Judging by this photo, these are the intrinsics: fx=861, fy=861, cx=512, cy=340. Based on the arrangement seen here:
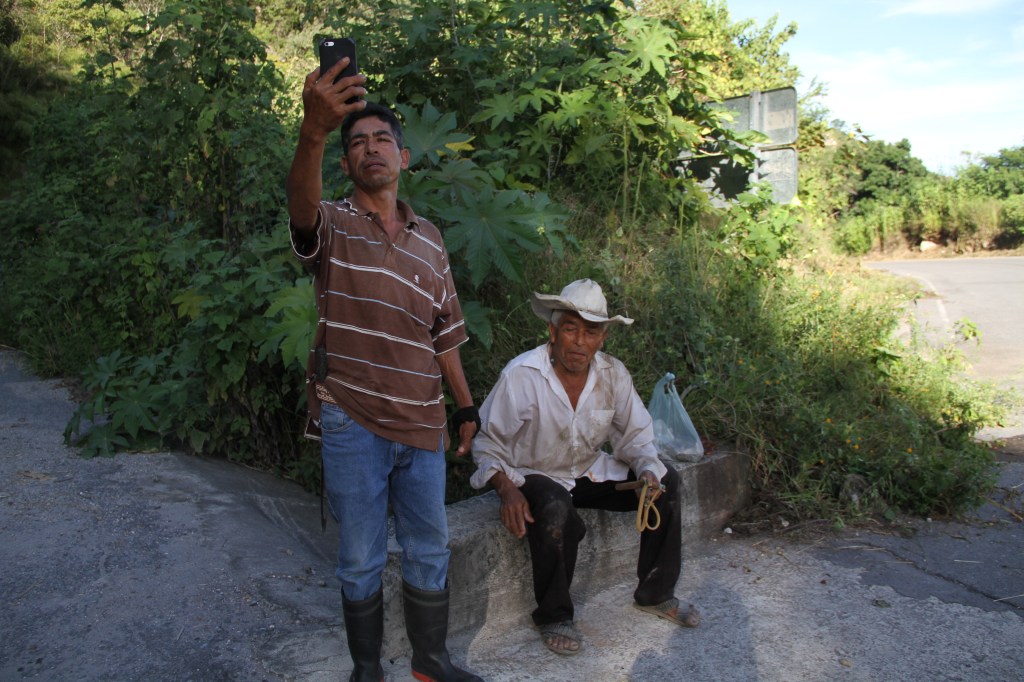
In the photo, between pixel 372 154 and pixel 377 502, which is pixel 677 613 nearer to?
pixel 377 502

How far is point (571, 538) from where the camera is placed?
3.23 metres

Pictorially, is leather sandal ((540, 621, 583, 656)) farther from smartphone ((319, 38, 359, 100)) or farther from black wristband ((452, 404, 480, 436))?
smartphone ((319, 38, 359, 100))

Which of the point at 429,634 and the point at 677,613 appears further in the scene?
the point at 677,613

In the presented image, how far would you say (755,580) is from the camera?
12.6 feet

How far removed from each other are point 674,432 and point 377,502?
1.86 metres

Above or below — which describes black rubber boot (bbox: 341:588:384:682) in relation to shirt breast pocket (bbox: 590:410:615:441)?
below

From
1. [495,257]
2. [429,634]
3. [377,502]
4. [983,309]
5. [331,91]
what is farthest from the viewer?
[983,309]

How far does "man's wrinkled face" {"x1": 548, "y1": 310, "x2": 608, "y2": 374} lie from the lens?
3.38 metres

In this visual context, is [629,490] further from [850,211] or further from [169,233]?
[850,211]

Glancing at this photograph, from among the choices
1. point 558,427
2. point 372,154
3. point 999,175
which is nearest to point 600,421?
point 558,427

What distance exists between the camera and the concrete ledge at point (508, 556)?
320cm

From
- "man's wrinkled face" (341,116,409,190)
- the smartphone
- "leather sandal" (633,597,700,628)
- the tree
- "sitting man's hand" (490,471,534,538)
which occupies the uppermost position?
the tree

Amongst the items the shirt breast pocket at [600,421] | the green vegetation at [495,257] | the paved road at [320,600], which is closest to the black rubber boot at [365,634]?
the paved road at [320,600]

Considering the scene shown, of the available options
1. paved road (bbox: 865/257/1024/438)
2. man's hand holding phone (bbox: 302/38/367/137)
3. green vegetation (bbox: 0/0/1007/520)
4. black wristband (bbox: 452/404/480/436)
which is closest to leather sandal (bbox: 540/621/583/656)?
black wristband (bbox: 452/404/480/436)
